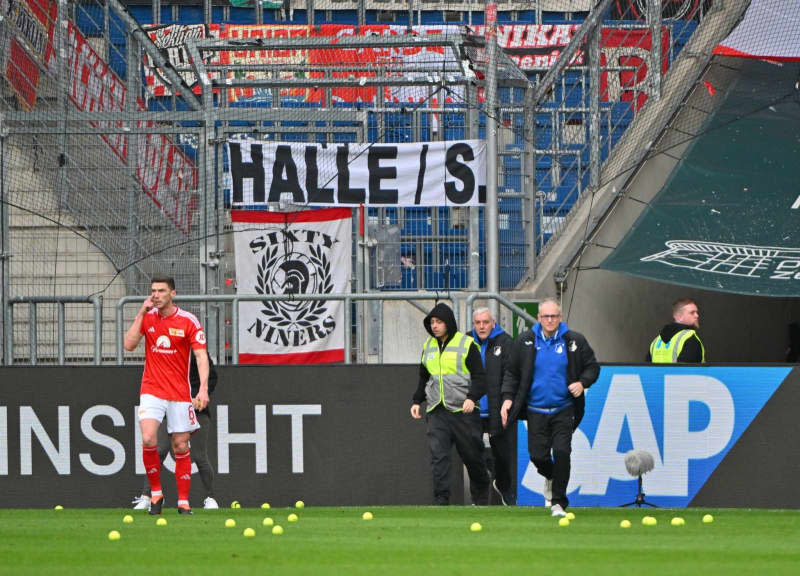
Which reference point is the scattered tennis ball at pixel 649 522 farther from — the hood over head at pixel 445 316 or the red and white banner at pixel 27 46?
the red and white banner at pixel 27 46

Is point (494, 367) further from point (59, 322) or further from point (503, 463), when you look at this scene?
point (59, 322)

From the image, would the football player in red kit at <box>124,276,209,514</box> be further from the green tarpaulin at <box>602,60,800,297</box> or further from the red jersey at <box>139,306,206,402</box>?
the green tarpaulin at <box>602,60,800,297</box>

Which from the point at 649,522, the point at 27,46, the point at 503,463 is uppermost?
the point at 27,46

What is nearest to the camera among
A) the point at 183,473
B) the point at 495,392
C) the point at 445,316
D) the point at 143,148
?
the point at 183,473

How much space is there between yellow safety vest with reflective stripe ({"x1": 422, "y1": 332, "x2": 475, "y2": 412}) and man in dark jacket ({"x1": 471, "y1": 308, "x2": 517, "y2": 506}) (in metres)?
0.32

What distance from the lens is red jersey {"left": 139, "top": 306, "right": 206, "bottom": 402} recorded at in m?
10.8

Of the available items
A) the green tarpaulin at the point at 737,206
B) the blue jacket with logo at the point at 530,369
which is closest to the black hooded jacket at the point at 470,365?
the blue jacket with logo at the point at 530,369

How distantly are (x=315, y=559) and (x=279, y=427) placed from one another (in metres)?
5.43

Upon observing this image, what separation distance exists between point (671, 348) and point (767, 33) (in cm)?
619

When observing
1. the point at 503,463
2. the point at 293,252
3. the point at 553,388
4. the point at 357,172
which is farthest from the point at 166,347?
the point at 357,172

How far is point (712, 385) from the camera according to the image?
12742mm

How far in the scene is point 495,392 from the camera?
41.0 feet

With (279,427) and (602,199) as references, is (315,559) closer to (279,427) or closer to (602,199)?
(279,427)

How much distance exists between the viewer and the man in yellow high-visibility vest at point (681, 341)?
13.2m
